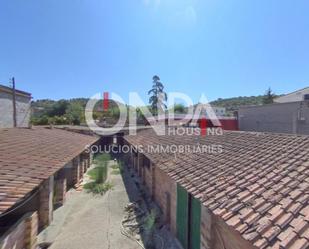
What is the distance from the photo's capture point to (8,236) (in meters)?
5.11

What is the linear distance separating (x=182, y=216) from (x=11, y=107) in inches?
639

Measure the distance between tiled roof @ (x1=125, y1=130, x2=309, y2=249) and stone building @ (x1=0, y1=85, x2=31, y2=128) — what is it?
13.9 meters

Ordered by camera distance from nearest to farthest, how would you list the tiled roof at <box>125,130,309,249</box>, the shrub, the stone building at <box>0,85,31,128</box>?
the tiled roof at <box>125,130,309,249</box> < the shrub < the stone building at <box>0,85,31,128</box>

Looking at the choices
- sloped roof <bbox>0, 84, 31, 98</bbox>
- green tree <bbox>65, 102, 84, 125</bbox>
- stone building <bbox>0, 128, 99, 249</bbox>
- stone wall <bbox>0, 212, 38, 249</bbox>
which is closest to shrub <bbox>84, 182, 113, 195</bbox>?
stone building <bbox>0, 128, 99, 249</bbox>

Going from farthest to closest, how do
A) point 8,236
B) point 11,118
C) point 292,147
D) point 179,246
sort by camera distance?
1. point 11,118
2. point 179,246
3. point 292,147
4. point 8,236

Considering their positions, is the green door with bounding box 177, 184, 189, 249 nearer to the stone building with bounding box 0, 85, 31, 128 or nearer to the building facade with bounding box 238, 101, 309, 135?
the building facade with bounding box 238, 101, 309, 135

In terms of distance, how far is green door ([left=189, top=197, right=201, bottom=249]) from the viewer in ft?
20.3

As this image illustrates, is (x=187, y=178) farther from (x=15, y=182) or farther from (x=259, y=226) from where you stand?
(x=15, y=182)

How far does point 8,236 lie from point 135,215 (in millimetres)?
5783

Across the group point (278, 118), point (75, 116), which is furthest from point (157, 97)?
point (278, 118)

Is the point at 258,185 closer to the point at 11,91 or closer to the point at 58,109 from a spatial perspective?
the point at 11,91

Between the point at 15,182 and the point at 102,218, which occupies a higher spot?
the point at 15,182

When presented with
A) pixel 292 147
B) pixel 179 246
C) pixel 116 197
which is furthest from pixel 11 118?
pixel 292 147

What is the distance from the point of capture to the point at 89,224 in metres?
9.18
